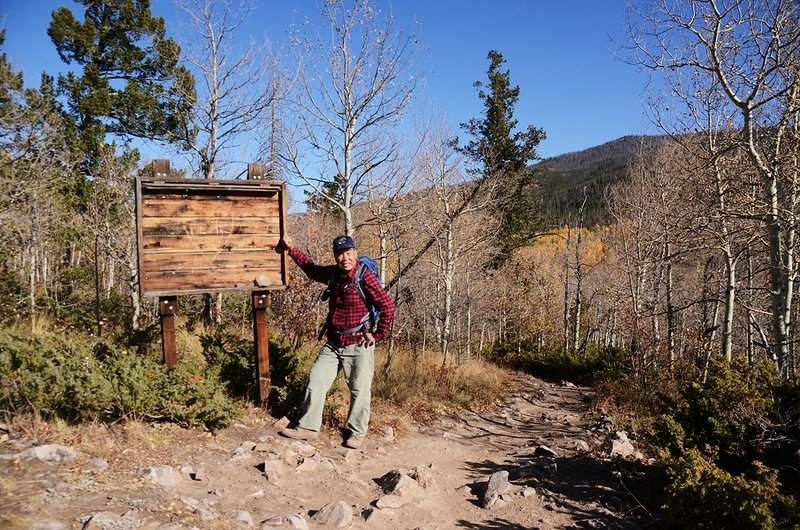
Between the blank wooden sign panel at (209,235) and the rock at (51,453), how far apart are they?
1.67m

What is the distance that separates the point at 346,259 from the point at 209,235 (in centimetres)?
155

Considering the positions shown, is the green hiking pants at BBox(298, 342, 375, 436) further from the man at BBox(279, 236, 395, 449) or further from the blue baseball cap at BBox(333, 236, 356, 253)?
the blue baseball cap at BBox(333, 236, 356, 253)

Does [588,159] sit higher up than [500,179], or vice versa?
[588,159]

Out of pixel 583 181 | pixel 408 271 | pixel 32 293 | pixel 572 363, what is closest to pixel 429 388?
pixel 408 271

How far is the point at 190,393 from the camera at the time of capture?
4887 mm

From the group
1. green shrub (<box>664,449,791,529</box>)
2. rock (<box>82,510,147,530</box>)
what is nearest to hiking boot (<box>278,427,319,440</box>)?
rock (<box>82,510,147,530</box>)

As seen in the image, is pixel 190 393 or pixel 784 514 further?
pixel 190 393

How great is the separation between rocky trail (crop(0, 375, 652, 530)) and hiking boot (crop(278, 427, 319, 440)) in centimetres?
11

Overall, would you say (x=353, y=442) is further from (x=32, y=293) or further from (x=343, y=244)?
(x=32, y=293)

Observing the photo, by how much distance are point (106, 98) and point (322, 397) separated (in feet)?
54.1

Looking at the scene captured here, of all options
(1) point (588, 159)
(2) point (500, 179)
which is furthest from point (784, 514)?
(1) point (588, 159)

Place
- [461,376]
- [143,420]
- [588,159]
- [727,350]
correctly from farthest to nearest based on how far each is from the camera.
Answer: [588,159], [727,350], [461,376], [143,420]

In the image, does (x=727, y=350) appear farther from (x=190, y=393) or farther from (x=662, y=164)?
(x=190, y=393)

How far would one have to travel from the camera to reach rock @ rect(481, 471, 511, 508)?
4.43 metres
